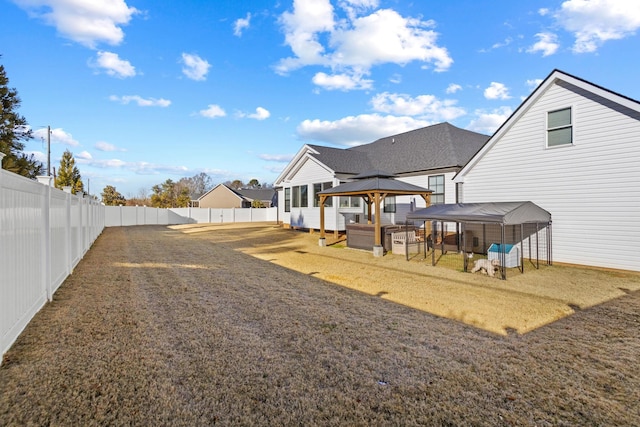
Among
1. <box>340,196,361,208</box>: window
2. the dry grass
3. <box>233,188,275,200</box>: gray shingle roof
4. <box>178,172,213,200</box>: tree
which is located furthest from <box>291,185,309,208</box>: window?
<box>178,172,213,200</box>: tree

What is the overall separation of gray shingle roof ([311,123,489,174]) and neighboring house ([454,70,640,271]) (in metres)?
3.94

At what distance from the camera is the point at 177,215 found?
36094mm

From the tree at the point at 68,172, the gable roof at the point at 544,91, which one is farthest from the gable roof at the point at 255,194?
the gable roof at the point at 544,91

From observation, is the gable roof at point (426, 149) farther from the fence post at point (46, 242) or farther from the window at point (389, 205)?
the fence post at point (46, 242)

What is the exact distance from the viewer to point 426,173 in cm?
1609

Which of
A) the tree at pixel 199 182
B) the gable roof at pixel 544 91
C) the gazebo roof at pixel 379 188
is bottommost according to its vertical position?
the gazebo roof at pixel 379 188

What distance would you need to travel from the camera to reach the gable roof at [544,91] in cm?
833

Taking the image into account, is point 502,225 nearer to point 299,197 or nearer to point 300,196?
point 300,196

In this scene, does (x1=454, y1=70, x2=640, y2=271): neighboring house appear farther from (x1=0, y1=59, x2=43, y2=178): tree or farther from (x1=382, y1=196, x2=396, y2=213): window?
(x1=0, y1=59, x2=43, y2=178): tree

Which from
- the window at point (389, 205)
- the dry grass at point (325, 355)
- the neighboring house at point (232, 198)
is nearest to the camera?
the dry grass at point (325, 355)

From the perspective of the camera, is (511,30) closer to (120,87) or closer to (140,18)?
(140,18)

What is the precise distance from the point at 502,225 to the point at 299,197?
46.6 ft

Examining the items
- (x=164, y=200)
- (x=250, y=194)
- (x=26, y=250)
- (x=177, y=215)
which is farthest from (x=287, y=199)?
(x=250, y=194)

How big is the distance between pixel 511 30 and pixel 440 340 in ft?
45.3
